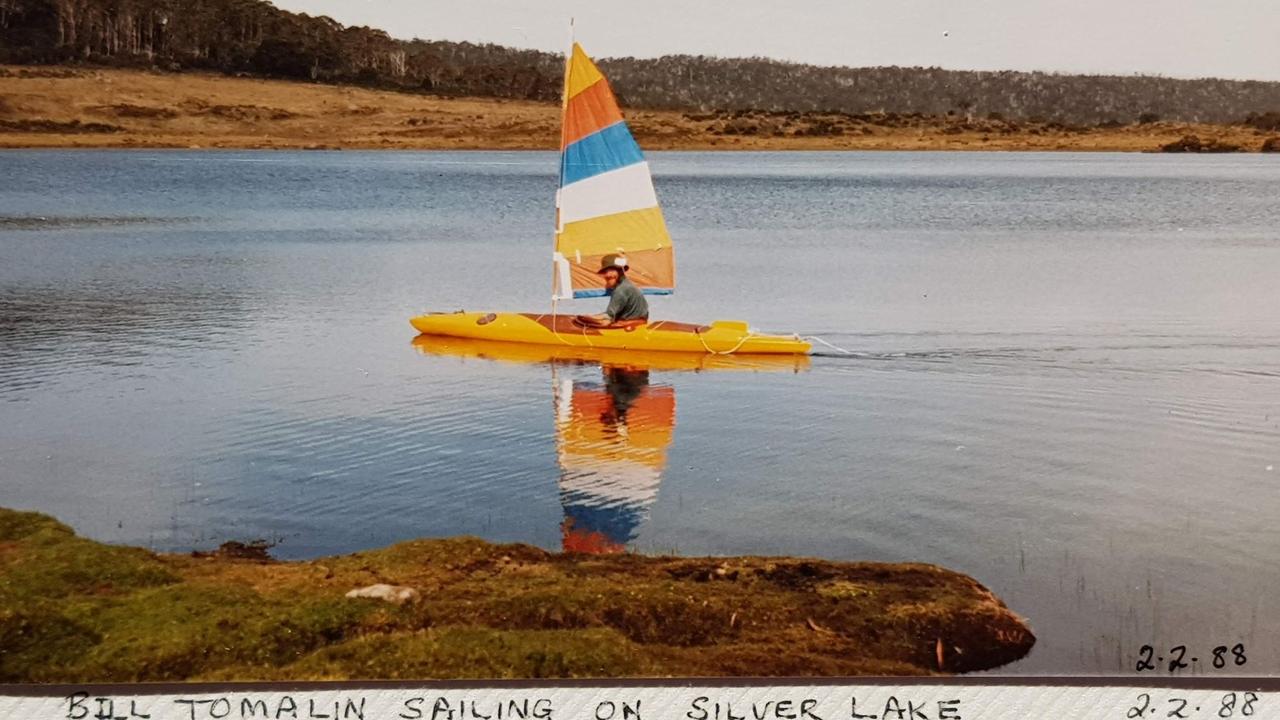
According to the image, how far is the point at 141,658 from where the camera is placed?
631 centimetres

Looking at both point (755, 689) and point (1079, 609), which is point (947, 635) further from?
point (755, 689)

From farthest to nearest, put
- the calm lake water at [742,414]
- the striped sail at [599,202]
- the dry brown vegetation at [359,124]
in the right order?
1. the dry brown vegetation at [359,124]
2. the striped sail at [599,202]
3. the calm lake water at [742,414]

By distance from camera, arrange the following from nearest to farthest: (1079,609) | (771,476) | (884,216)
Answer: (1079,609) → (771,476) → (884,216)

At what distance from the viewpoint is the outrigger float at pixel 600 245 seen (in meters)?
16.8

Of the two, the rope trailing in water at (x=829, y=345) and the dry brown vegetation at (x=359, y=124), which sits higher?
the dry brown vegetation at (x=359, y=124)

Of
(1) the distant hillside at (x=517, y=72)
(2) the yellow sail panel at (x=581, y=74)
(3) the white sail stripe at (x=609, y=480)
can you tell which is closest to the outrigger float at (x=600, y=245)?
(2) the yellow sail panel at (x=581, y=74)

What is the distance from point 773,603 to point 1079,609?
6.03ft

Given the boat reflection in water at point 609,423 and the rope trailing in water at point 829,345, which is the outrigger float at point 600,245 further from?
the rope trailing in water at point 829,345

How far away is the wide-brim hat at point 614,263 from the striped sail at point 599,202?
1.40 ft

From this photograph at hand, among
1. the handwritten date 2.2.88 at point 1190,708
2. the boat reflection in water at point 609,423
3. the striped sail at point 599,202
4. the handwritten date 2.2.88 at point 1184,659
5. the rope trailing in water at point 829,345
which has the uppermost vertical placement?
the striped sail at point 599,202

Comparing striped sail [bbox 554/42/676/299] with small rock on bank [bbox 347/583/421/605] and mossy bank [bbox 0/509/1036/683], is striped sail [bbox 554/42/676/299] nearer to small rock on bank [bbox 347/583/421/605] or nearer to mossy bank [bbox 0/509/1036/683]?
mossy bank [bbox 0/509/1036/683]

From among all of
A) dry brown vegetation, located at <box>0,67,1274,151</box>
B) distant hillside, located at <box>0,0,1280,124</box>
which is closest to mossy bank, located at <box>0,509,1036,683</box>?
distant hillside, located at <box>0,0,1280,124</box>

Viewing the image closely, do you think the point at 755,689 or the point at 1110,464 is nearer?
the point at 755,689

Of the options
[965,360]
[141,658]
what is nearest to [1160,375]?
[965,360]
